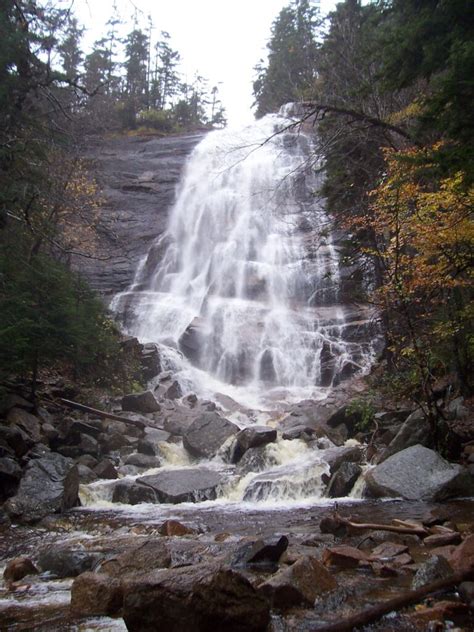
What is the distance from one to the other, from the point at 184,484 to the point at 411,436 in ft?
13.9

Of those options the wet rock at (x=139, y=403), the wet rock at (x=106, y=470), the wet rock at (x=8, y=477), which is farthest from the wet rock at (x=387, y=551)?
the wet rock at (x=139, y=403)

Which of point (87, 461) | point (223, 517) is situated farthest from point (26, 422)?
point (223, 517)

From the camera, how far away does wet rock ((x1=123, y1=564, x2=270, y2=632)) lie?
337 centimetres

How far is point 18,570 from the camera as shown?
17.4ft

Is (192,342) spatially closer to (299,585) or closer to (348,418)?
(348,418)

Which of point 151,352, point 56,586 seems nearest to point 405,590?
point 56,586

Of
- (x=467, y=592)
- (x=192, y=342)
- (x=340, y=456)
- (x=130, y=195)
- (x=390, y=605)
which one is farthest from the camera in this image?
(x=130, y=195)

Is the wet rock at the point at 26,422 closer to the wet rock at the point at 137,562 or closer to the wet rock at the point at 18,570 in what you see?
the wet rock at the point at 18,570

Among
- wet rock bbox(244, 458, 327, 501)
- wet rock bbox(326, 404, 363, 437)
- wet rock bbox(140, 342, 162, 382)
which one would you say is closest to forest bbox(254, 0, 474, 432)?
wet rock bbox(326, 404, 363, 437)

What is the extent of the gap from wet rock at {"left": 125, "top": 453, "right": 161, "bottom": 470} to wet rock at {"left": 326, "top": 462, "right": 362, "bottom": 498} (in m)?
4.15

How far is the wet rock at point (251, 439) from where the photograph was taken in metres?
11.3

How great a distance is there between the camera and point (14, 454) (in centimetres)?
933

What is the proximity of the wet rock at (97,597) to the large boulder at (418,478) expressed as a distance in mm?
5074

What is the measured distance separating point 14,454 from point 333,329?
555 inches
